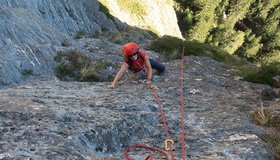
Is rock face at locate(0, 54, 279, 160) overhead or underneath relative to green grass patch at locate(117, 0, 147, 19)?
overhead

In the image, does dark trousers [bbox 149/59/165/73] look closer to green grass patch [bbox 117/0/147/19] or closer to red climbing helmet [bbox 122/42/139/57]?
red climbing helmet [bbox 122/42/139/57]

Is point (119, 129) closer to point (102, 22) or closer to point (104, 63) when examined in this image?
point (104, 63)

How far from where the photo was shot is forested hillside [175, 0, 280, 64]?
48.6m

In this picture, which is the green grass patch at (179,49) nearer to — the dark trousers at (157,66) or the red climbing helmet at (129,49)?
the dark trousers at (157,66)

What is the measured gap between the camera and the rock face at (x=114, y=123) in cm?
539

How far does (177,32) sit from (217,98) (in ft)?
112

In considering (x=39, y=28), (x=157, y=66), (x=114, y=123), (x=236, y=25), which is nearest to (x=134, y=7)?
(x=39, y=28)

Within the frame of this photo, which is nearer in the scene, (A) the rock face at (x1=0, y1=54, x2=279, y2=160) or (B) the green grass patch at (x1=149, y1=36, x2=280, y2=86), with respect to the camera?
(A) the rock face at (x1=0, y1=54, x2=279, y2=160)

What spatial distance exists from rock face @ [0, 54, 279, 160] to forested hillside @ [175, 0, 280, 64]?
3816 cm

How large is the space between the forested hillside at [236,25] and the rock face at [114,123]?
38.2 metres

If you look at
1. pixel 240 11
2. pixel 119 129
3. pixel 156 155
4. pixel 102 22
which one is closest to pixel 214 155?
pixel 156 155

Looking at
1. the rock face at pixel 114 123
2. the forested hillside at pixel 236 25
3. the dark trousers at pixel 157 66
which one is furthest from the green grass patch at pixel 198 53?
the forested hillside at pixel 236 25

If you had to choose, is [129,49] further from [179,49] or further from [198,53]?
[198,53]

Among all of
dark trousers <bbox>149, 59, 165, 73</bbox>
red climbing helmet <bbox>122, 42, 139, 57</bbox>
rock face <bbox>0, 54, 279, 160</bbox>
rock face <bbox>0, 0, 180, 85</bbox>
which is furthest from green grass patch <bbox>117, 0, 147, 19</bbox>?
rock face <bbox>0, 54, 279, 160</bbox>
